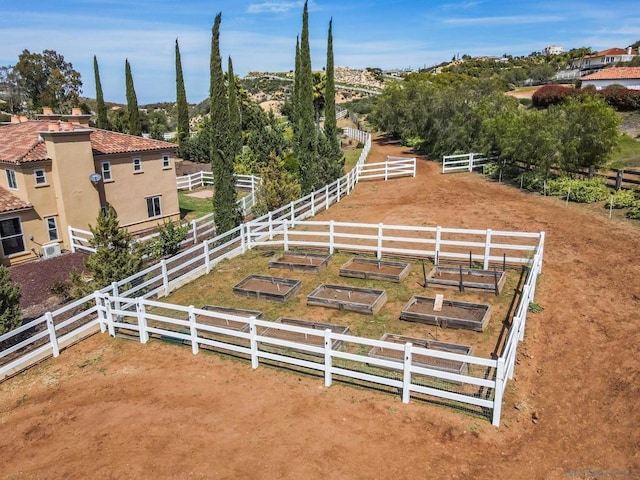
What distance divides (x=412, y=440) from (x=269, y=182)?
56.2ft

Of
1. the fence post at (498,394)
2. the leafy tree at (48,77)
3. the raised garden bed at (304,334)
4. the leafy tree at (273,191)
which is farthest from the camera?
the leafy tree at (48,77)

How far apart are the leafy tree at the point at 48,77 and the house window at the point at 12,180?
59.4m

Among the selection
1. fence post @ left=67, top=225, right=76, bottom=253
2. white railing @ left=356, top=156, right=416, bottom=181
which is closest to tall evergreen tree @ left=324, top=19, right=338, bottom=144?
white railing @ left=356, top=156, right=416, bottom=181

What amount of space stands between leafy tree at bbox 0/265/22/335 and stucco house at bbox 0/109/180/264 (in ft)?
31.1

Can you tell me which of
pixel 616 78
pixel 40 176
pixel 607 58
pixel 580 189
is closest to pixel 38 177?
pixel 40 176

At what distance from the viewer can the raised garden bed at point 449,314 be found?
10.7 m

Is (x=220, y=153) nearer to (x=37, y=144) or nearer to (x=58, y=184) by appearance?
(x=58, y=184)

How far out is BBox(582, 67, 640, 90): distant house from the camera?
5741 centimetres

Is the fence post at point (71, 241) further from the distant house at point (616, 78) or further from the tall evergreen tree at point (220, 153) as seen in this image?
the distant house at point (616, 78)

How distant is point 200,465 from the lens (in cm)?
692

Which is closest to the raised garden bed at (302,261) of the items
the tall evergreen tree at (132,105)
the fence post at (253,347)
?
the fence post at (253,347)

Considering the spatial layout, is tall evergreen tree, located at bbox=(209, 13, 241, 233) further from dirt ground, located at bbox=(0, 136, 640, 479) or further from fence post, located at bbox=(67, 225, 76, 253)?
dirt ground, located at bbox=(0, 136, 640, 479)

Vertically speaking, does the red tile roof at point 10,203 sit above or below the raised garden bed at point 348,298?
above

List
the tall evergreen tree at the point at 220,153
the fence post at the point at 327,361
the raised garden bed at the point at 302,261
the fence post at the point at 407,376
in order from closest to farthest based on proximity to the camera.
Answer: the fence post at the point at 407,376
the fence post at the point at 327,361
the raised garden bed at the point at 302,261
the tall evergreen tree at the point at 220,153
